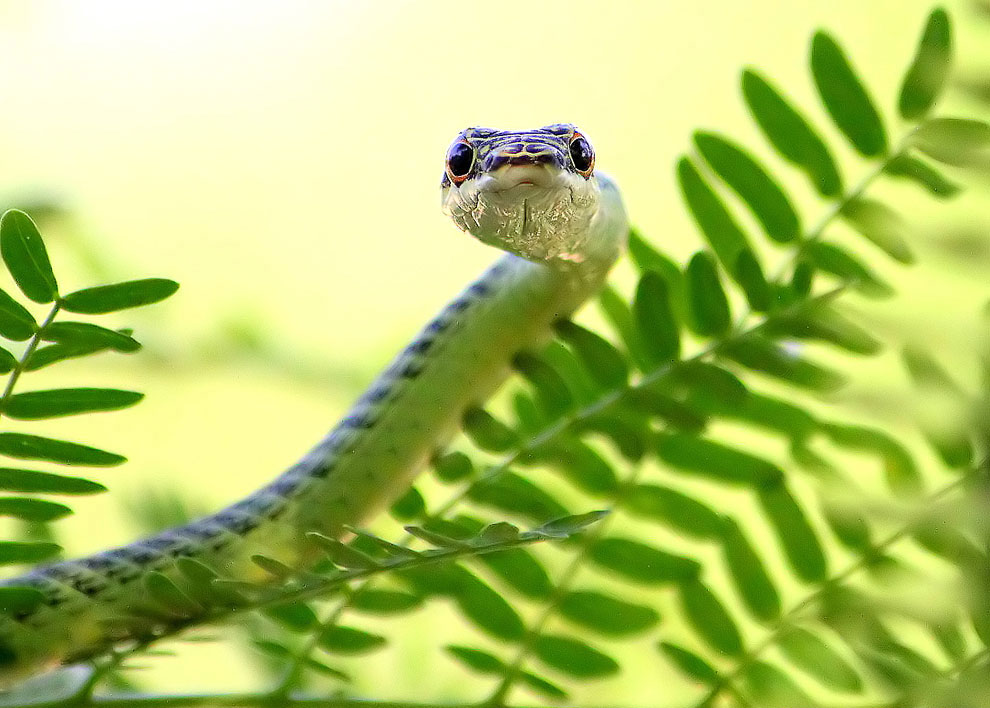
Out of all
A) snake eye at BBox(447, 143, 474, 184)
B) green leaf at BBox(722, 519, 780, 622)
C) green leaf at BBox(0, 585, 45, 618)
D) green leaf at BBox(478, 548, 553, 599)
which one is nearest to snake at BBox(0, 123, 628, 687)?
snake eye at BBox(447, 143, 474, 184)

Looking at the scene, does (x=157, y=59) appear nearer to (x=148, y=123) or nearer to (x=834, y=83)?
(x=148, y=123)

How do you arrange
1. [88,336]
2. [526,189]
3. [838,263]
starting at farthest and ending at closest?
[526,189], [838,263], [88,336]

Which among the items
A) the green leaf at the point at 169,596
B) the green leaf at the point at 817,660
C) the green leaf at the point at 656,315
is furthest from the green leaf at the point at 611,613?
the green leaf at the point at 169,596

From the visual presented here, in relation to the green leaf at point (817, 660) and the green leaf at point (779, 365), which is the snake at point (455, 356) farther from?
the green leaf at point (817, 660)

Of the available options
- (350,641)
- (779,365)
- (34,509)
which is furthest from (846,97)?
(34,509)

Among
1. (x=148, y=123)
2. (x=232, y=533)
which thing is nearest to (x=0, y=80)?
(x=148, y=123)

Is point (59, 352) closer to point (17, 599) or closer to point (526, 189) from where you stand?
point (17, 599)
